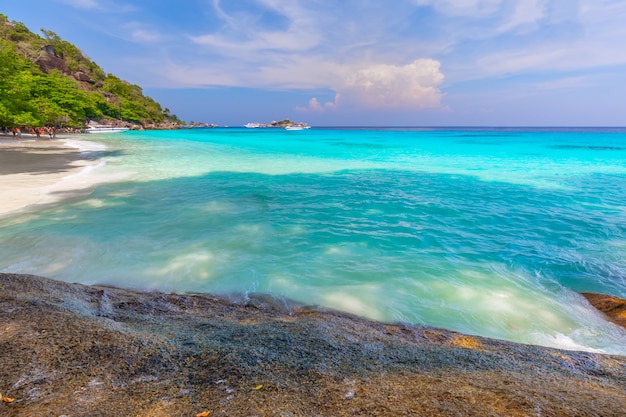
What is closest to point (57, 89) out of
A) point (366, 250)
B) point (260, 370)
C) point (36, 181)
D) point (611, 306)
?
point (36, 181)

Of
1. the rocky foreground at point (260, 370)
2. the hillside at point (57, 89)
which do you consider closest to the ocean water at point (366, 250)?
the rocky foreground at point (260, 370)

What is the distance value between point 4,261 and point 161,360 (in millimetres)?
5976

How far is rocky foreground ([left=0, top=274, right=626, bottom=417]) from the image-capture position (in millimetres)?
2197

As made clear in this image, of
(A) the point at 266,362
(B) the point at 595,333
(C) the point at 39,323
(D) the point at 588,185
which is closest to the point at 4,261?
(C) the point at 39,323

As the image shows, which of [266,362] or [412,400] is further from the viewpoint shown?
[266,362]

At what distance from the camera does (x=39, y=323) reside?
3105 mm

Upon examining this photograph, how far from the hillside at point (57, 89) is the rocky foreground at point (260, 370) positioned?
4213 centimetres

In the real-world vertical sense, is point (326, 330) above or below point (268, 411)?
below

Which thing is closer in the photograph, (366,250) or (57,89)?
(366,250)

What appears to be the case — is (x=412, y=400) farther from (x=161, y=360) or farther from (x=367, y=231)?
(x=367, y=231)

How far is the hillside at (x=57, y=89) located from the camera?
118 feet

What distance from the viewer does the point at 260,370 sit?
8.85 feet

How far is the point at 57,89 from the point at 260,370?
241ft

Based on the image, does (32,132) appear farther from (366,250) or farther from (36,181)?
(366,250)
